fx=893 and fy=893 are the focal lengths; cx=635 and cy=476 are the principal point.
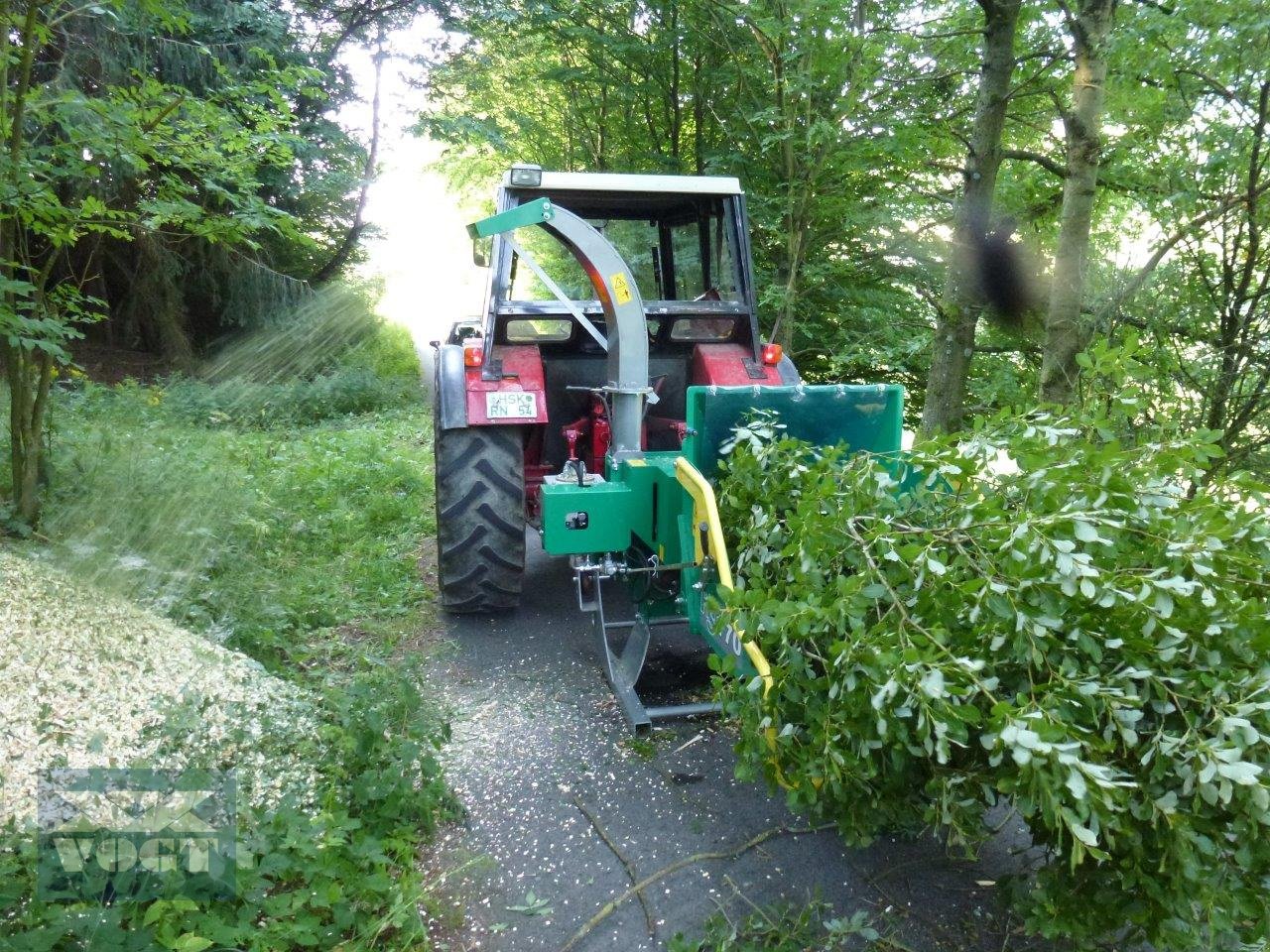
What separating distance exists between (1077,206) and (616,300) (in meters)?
2.67

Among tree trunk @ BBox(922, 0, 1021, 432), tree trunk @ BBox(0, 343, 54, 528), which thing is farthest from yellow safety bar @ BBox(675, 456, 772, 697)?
tree trunk @ BBox(922, 0, 1021, 432)

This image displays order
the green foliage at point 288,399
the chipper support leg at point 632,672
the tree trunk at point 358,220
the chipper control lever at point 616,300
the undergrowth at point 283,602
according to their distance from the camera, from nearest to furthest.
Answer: the undergrowth at point 283,602 → the chipper support leg at point 632,672 → the chipper control lever at point 616,300 → the green foliage at point 288,399 → the tree trunk at point 358,220

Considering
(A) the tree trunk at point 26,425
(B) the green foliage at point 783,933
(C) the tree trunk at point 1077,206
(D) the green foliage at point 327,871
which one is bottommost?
(B) the green foliage at point 783,933

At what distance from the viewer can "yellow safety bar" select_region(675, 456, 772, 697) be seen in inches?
93.3

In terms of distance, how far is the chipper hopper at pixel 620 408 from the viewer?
3.35 metres

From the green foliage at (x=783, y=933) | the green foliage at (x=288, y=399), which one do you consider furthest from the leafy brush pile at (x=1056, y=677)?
the green foliage at (x=288, y=399)

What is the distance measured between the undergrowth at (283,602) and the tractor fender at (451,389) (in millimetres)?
1053

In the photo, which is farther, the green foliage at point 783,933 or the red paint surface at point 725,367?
the red paint surface at point 725,367

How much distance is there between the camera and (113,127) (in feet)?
12.6

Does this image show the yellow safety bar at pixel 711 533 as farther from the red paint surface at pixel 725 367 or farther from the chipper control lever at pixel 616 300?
the red paint surface at pixel 725 367

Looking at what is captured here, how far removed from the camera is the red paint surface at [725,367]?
4.74m

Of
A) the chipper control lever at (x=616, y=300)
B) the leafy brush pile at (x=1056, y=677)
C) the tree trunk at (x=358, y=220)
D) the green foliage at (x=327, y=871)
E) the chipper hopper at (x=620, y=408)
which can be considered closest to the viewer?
the leafy brush pile at (x=1056, y=677)

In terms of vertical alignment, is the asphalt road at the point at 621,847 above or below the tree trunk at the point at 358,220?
below

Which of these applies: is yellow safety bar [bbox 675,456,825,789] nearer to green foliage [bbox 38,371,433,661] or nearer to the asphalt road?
the asphalt road
